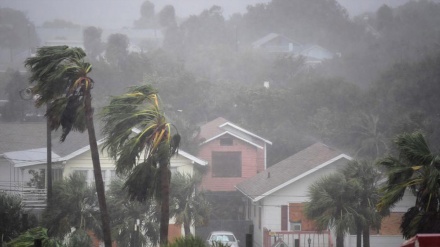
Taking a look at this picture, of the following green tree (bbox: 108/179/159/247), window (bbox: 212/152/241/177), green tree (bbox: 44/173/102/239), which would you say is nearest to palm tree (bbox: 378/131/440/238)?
green tree (bbox: 44/173/102/239)

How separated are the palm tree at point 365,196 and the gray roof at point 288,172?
9.33 metres

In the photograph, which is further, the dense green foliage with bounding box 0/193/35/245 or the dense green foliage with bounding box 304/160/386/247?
the dense green foliage with bounding box 304/160/386/247

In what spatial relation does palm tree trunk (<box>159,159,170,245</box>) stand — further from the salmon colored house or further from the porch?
the salmon colored house

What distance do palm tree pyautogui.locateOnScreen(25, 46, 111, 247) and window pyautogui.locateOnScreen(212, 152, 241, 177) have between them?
107 ft

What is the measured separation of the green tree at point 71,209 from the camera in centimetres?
3238

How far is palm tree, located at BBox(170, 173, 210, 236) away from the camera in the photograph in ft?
134

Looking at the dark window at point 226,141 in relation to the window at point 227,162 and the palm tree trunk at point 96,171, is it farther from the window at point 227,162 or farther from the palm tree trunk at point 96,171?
the palm tree trunk at point 96,171

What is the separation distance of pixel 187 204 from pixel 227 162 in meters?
17.3

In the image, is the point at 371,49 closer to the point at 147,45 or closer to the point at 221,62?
the point at 221,62

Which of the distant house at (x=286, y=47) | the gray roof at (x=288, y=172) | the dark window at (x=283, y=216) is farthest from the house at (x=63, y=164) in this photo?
the distant house at (x=286, y=47)

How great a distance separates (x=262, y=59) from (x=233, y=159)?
5907 centimetres

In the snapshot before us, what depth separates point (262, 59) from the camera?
4560 inches

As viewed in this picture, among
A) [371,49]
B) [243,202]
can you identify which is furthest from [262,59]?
[243,202]

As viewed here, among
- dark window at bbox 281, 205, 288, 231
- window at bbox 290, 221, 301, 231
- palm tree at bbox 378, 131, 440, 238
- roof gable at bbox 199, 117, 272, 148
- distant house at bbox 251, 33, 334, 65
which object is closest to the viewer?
palm tree at bbox 378, 131, 440, 238
